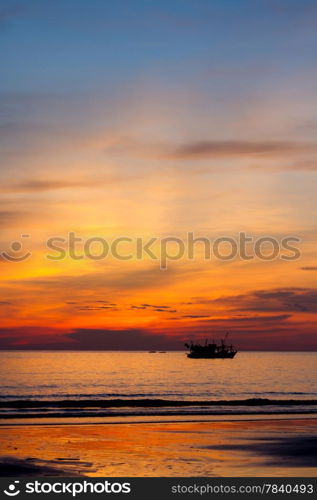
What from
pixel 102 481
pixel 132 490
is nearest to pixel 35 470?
pixel 102 481

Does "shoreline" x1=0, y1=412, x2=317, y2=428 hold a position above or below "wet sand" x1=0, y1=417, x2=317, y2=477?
above

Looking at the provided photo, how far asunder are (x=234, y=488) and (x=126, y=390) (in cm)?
7467

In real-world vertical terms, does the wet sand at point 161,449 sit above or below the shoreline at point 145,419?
below

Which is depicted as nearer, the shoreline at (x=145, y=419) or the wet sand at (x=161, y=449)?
the wet sand at (x=161, y=449)

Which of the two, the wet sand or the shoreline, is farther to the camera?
the shoreline

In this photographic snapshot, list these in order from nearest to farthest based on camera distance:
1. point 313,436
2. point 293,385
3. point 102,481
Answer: point 102,481 < point 313,436 < point 293,385

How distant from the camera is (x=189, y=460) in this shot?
26.6 m

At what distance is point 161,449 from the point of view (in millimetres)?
29531

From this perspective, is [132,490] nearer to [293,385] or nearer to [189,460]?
[189,460]

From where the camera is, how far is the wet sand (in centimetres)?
2491

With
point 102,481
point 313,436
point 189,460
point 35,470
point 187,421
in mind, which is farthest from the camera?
point 187,421

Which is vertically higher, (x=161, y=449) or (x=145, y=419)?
(x=145, y=419)

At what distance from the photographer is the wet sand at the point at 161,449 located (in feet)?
81.7

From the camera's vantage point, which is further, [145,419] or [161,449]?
[145,419]
